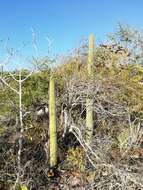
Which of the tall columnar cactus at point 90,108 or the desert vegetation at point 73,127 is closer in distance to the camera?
the desert vegetation at point 73,127

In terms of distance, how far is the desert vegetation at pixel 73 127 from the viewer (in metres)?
7.59

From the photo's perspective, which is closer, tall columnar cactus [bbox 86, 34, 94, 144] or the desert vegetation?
the desert vegetation

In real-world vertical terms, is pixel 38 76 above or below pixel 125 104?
above

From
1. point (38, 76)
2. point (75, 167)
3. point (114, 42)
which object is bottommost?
point (75, 167)

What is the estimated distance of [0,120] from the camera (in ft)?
30.2

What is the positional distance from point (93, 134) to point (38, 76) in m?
2.40

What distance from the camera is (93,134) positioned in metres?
9.53

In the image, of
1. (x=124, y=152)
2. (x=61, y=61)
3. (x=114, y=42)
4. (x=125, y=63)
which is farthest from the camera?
(x=114, y=42)

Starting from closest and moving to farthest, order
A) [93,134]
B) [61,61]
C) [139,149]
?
[139,149]
[93,134]
[61,61]

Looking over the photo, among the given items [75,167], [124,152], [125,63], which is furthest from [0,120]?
[125,63]

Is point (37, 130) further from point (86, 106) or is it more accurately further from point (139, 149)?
point (139, 149)

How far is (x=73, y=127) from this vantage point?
916cm

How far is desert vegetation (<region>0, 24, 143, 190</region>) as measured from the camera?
759cm

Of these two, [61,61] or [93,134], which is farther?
[61,61]
